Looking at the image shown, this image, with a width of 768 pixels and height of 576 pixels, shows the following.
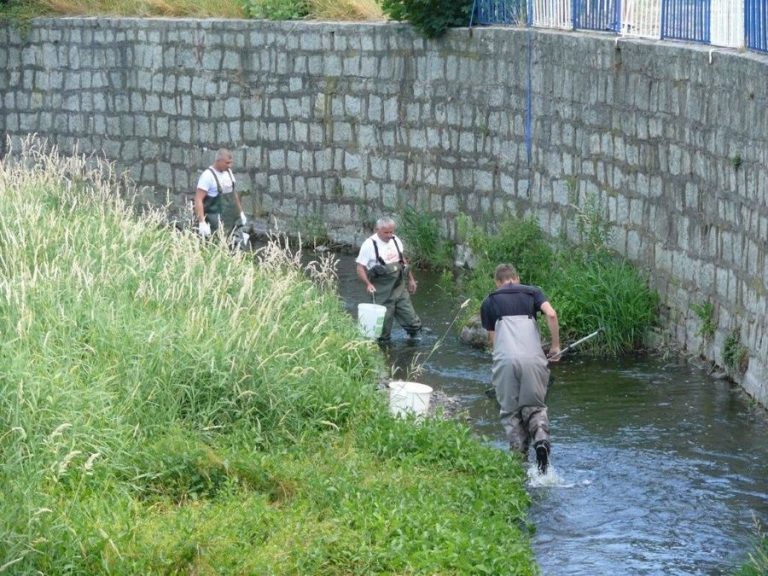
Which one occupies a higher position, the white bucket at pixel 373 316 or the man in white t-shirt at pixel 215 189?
the man in white t-shirt at pixel 215 189

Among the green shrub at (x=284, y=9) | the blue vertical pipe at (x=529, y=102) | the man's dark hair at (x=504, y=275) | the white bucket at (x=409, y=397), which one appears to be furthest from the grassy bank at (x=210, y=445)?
the green shrub at (x=284, y=9)

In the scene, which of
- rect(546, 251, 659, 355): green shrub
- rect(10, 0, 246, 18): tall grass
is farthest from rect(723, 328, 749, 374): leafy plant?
rect(10, 0, 246, 18): tall grass

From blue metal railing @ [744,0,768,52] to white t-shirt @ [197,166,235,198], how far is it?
240 inches

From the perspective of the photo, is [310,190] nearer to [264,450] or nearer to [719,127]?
[719,127]

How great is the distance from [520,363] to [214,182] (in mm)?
6722

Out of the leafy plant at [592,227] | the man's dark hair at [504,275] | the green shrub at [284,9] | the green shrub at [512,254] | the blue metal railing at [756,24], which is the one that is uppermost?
the green shrub at [284,9]

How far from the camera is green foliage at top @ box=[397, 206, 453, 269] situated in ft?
59.1

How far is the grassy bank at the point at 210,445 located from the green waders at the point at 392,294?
8.01 ft

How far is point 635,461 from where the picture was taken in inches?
408

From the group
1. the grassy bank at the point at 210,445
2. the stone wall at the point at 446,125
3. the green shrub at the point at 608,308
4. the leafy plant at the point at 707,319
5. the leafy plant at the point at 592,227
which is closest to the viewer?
the grassy bank at the point at 210,445

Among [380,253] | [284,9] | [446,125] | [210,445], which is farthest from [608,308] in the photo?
[284,9]

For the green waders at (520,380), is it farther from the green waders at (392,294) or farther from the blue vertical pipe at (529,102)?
the blue vertical pipe at (529,102)

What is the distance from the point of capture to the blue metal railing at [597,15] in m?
15.0

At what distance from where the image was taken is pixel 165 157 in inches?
871
